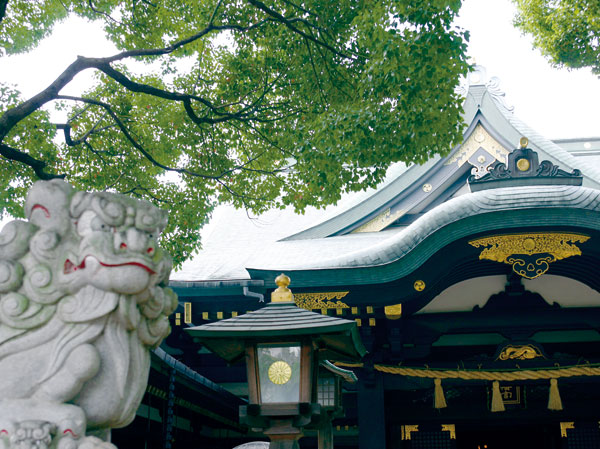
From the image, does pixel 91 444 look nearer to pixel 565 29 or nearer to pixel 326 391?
pixel 326 391

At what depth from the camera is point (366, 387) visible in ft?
26.1

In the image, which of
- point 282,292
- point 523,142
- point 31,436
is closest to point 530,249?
point 523,142

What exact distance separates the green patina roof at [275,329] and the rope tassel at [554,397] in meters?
4.32

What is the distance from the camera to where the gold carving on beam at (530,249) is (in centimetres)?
696

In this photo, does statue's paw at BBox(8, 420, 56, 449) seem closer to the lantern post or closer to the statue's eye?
the statue's eye

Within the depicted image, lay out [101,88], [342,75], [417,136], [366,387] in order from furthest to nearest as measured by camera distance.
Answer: [366,387]
[101,88]
[342,75]
[417,136]

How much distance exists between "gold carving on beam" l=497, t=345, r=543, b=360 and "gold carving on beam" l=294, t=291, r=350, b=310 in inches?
94.0

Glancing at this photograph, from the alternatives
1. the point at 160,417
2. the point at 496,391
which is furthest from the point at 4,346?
the point at 496,391

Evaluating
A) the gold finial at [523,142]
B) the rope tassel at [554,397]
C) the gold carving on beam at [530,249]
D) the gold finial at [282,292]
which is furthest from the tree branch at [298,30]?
the rope tassel at [554,397]

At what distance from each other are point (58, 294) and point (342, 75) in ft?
14.1

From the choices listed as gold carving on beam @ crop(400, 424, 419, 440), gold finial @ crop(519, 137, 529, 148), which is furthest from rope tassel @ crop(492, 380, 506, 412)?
gold finial @ crop(519, 137, 529, 148)

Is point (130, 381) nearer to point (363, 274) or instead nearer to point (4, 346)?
point (4, 346)

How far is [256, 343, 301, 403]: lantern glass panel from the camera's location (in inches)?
170

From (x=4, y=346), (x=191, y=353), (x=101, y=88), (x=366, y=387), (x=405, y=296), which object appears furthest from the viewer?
(x=191, y=353)
